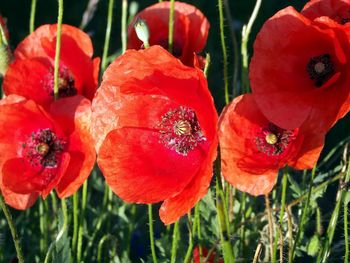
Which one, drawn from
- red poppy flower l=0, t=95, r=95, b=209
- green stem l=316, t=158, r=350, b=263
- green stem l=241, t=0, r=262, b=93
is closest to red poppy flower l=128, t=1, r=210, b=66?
green stem l=241, t=0, r=262, b=93

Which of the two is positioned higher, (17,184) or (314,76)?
(314,76)

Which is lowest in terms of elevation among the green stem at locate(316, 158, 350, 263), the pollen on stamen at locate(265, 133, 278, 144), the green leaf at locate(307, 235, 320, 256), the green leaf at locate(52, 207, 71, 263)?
the green leaf at locate(307, 235, 320, 256)

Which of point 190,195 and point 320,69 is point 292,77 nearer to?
point 320,69

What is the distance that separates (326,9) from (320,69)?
3.7 inches

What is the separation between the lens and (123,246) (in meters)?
1.66

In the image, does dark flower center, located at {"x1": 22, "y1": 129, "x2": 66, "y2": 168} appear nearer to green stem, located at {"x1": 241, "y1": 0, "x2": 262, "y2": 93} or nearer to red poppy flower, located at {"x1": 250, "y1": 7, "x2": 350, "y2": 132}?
green stem, located at {"x1": 241, "y1": 0, "x2": 262, "y2": 93}

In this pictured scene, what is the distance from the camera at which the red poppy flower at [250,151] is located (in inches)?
40.4

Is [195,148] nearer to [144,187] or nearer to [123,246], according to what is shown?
[144,187]

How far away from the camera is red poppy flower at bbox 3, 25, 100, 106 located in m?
1.32

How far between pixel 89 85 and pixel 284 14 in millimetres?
479

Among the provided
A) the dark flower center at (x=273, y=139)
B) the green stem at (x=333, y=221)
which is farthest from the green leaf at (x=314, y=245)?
the dark flower center at (x=273, y=139)

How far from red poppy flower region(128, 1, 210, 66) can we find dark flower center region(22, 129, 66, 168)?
9.6 inches

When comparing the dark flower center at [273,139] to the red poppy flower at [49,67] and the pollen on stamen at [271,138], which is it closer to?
the pollen on stamen at [271,138]

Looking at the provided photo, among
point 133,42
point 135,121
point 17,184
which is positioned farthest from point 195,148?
point 17,184
